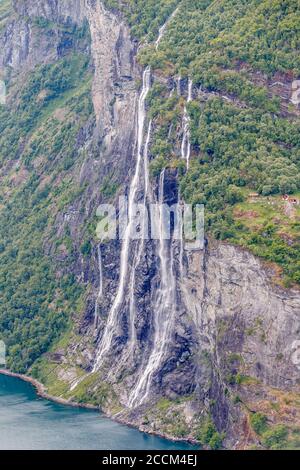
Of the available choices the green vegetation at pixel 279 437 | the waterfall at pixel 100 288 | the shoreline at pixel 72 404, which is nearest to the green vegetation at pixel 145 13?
the waterfall at pixel 100 288

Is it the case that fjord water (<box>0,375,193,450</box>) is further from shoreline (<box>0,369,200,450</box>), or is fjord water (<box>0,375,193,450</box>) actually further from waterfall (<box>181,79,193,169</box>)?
waterfall (<box>181,79,193,169</box>)

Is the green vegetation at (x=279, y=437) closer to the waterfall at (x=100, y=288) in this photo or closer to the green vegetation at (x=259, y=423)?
the green vegetation at (x=259, y=423)

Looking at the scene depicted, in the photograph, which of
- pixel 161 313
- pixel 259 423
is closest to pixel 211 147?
pixel 161 313

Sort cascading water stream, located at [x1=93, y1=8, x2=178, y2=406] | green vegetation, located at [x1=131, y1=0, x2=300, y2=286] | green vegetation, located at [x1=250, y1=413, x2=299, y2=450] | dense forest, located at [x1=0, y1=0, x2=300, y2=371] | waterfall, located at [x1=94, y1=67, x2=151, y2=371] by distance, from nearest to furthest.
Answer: green vegetation, located at [x1=250, y1=413, x2=299, y2=450], green vegetation, located at [x1=131, y1=0, x2=300, y2=286], dense forest, located at [x1=0, y1=0, x2=300, y2=371], cascading water stream, located at [x1=93, y1=8, x2=178, y2=406], waterfall, located at [x1=94, y1=67, x2=151, y2=371]

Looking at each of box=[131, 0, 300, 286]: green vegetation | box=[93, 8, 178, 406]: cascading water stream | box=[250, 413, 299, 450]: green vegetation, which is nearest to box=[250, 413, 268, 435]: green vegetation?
Result: box=[250, 413, 299, 450]: green vegetation

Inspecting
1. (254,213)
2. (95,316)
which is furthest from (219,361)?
(95,316)

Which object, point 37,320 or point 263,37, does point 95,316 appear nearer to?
point 37,320

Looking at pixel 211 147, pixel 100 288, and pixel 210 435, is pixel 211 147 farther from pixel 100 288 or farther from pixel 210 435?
pixel 210 435
